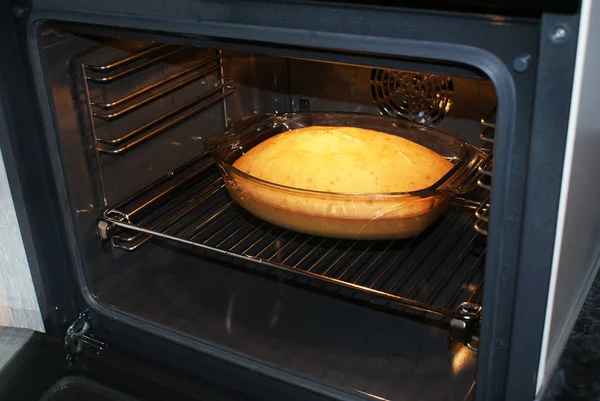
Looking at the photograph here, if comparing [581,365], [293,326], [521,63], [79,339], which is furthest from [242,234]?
[521,63]

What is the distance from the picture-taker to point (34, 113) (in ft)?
3.58

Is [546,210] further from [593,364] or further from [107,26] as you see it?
[107,26]

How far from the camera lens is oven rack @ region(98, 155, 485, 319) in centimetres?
125

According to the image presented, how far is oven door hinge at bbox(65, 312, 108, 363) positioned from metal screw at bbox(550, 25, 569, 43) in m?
0.94

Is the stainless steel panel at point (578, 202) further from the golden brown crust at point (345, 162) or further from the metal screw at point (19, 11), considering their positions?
the metal screw at point (19, 11)

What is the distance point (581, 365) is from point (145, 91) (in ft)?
2.75

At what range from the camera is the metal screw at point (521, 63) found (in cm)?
68

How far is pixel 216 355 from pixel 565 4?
76 centimetres

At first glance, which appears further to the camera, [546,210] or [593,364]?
[593,364]

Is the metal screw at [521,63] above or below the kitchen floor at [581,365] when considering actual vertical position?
above

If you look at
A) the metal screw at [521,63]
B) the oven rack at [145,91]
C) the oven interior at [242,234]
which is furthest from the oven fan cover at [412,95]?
the metal screw at [521,63]

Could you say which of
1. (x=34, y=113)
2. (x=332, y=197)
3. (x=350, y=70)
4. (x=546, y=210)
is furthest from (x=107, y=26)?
(x=546, y=210)

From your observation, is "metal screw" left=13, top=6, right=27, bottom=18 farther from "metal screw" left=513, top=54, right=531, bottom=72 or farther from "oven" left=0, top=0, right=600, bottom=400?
"metal screw" left=513, top=54, right=531, bottom=72

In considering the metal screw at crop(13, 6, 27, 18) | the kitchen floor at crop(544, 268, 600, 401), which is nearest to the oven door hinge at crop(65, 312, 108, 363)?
the metal screw at crop(13, 6, 27, 18)
